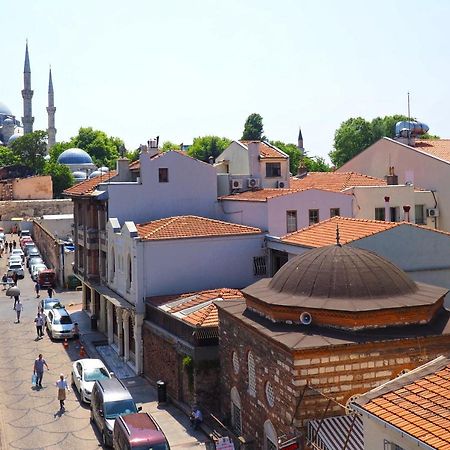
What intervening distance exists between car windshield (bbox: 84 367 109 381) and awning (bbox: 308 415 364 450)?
12130 millimetres

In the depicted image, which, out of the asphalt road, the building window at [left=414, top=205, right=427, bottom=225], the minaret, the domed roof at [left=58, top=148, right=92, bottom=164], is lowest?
the asphalt road

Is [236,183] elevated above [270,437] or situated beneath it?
elevated above

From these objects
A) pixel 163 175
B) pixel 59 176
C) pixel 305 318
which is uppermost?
pixel 59 176

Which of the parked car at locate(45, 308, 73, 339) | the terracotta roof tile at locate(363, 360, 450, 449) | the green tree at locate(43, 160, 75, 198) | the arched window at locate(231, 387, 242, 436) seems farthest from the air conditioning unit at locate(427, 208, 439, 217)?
the green tree at locate(43, 160, 75, 198)

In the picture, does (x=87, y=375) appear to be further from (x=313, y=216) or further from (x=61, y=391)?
(x=313, y=216)

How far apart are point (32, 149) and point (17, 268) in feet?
192

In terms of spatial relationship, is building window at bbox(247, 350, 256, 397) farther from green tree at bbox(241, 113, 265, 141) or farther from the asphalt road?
green tree at bbox(241, 113, 265, 141)

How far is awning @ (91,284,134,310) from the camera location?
2960cm

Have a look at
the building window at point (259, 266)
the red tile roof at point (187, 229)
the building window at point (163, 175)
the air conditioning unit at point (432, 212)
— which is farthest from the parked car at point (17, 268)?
the air conditioning unit at point (432, 212)

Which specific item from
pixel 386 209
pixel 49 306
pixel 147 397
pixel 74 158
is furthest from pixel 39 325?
pixel 74 158

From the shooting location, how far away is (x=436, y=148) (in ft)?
153

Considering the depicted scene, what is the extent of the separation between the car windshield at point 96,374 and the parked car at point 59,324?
9.09 m

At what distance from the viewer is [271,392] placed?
1759cm

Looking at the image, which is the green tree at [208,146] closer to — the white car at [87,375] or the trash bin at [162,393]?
the white car at [87,375]
